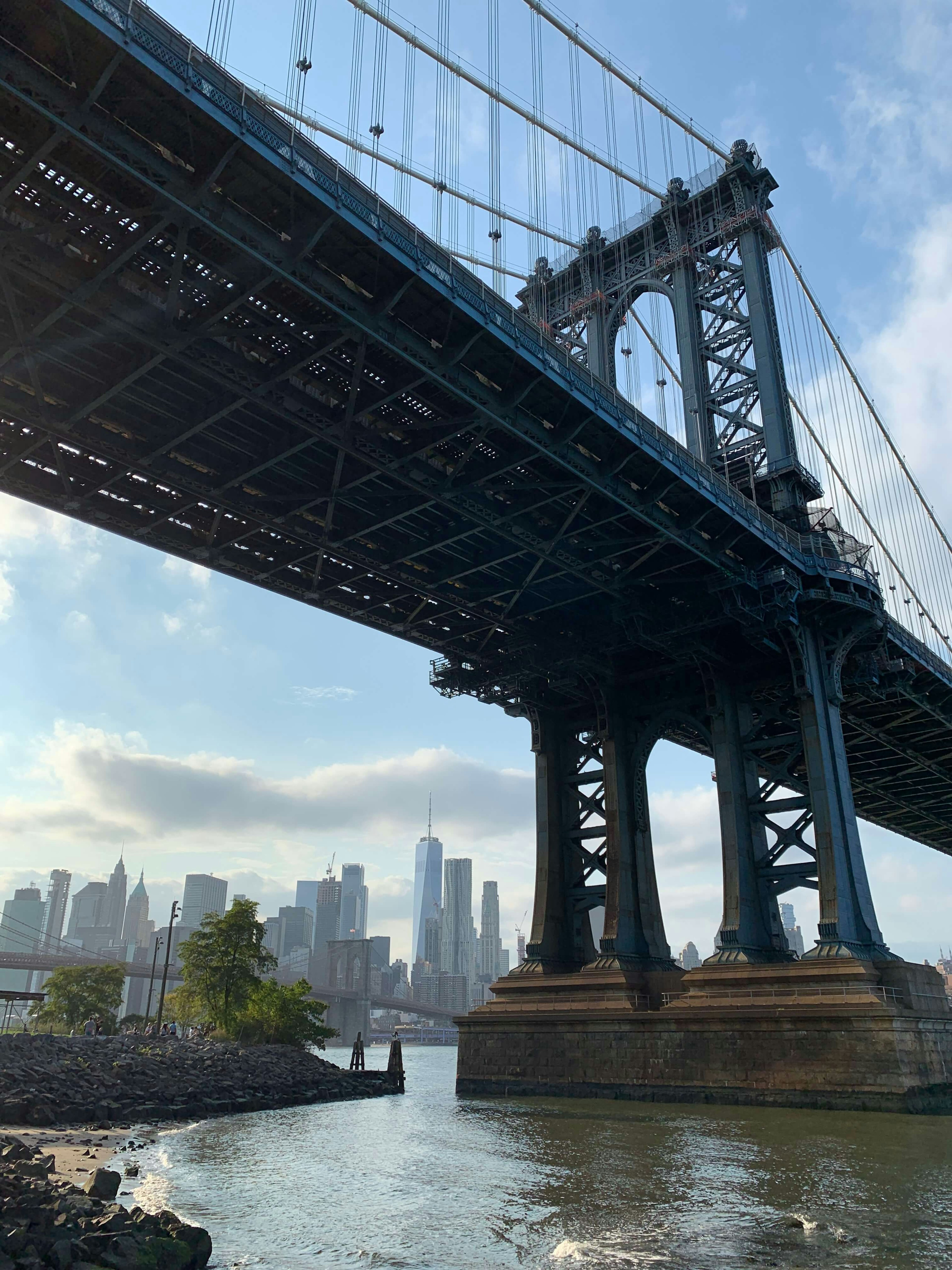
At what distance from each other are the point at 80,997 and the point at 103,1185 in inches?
2926

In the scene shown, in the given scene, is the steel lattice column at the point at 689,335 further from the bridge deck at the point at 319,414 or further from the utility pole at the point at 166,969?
the utility pole at the point at 166,969

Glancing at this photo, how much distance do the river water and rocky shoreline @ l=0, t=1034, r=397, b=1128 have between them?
9.25 feet

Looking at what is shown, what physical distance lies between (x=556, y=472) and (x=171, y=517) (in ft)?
50.6

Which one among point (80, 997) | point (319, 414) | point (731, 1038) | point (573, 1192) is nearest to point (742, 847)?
point (731, 1038)

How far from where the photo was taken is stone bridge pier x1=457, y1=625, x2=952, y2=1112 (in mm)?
35094

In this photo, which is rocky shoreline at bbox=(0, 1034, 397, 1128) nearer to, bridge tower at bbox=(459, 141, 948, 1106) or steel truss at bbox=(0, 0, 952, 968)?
bridge tower at bbox=(459, 141, 948, 1106)

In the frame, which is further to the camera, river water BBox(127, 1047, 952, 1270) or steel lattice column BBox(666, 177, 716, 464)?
steel lattice column BBox(666, 177, 716, 464)

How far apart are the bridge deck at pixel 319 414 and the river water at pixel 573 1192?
20.9 m

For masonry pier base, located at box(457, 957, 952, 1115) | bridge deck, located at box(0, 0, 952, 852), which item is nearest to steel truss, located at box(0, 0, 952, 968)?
bridge deck, located at box(0, 0, 952, 852)

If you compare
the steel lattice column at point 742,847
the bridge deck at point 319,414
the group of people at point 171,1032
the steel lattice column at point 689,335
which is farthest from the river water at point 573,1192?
the steel lattice column at point 689,335

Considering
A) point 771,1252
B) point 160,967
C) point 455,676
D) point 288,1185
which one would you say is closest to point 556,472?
point 455,676

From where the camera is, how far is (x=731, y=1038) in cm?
3744

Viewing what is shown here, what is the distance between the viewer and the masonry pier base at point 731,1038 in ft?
111

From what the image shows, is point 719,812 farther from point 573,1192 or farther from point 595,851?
point 573,1192
